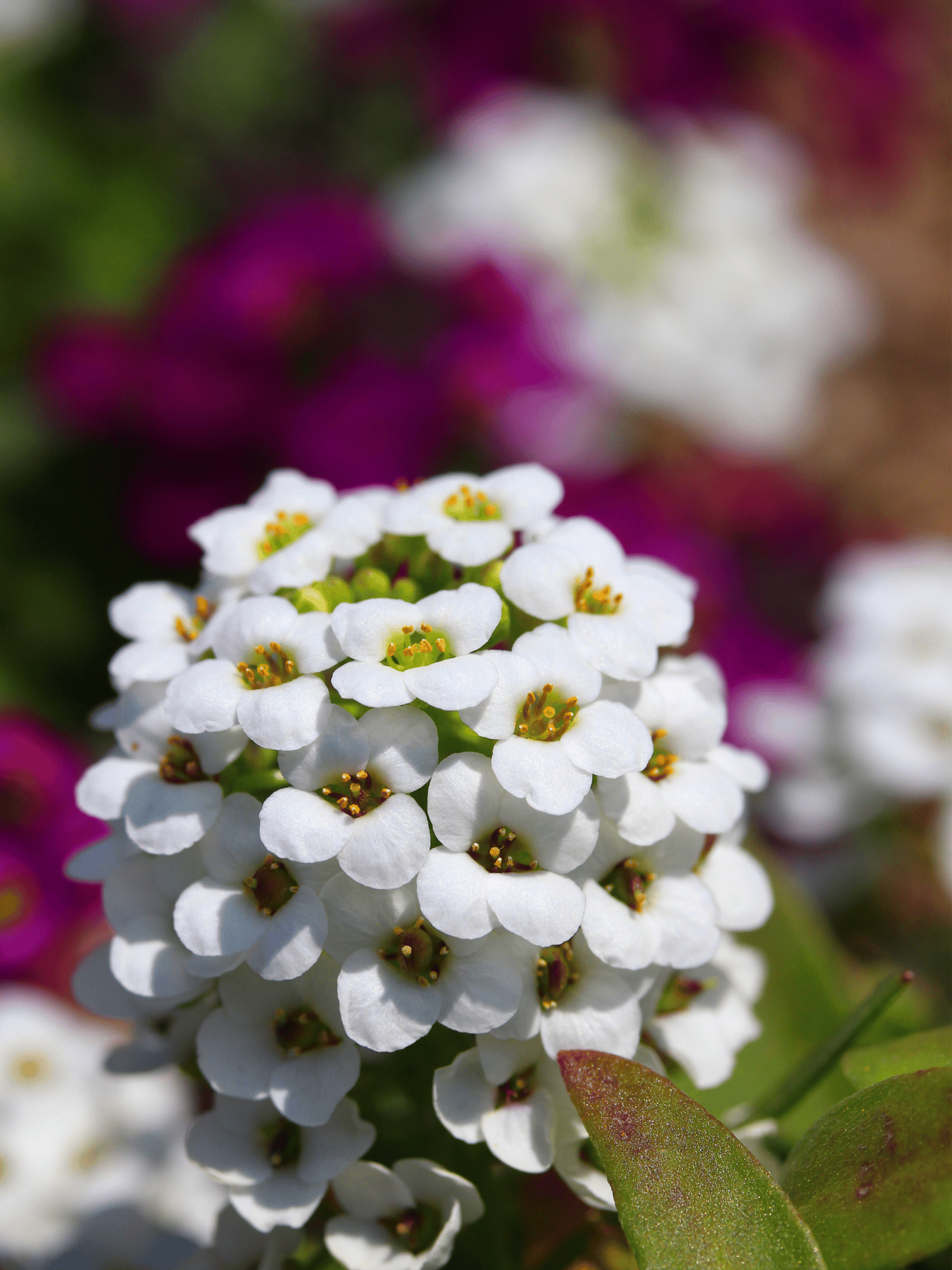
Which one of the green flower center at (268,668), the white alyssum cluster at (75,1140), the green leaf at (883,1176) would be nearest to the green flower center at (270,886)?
the green flower center at (268,668)

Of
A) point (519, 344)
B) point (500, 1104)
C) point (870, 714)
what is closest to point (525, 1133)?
point (500, 1104)

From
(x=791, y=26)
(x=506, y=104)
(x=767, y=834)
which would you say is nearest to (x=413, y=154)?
(x=506, y=104)

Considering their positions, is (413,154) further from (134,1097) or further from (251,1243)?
(251,1243)

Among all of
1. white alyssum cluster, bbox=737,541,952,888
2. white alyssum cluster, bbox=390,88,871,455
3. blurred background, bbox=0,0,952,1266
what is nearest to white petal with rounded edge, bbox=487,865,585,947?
blurred background, bbox=0,0,952,1266

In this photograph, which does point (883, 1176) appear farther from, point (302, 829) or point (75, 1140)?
point (75, 1140)

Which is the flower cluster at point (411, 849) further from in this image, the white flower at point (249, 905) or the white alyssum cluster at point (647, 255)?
the white alyssum cluster at point (647, 255)

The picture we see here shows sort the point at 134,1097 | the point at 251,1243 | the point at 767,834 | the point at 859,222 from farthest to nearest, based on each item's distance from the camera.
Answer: the point at 859,222 → the point at 767,834 → the point at 134,1097 → the point at 251,1243

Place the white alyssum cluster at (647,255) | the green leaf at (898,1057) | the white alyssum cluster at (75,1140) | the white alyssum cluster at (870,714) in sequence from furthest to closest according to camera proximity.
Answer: the white alyssum cluster at (647,255), the white alyssum cluster at (870,714), the white alyssum cluster at (75,1140), the green leaf at (898,1057)
